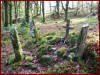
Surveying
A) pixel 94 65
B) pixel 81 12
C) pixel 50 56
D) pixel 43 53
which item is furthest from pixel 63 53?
pixel 81 12

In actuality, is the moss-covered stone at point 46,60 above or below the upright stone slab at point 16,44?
below

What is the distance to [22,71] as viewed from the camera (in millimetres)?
8391

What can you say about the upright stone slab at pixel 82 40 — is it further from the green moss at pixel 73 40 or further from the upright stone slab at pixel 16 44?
the upright stone slab at pixel 16 44

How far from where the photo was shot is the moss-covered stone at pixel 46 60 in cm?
885

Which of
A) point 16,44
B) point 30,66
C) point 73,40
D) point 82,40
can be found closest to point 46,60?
point 30,66

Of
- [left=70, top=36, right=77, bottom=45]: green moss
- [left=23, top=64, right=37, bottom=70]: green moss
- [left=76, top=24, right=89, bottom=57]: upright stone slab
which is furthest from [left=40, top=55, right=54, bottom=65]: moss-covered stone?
[left=70, top=36, right=77, bottom=45]: green moss

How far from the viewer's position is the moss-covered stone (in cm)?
885

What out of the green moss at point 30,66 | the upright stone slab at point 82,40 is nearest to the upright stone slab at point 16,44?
the green moss at point 30,66

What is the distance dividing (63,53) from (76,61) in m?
1.39

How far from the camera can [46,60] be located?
29.8ft

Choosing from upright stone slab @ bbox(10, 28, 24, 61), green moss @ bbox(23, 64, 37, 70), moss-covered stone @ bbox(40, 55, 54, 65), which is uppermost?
upright stone slab @ bbox(10, 28, 24, 61)

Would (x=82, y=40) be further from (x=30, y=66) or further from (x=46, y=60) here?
(x=30, y=66)

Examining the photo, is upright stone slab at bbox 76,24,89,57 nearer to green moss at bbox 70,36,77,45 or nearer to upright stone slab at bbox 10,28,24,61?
green moss at bbox 70,36,77,45

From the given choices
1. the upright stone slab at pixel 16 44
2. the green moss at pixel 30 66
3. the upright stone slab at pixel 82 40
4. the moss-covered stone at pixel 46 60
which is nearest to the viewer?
the upright stone slab at pixel 82 40
